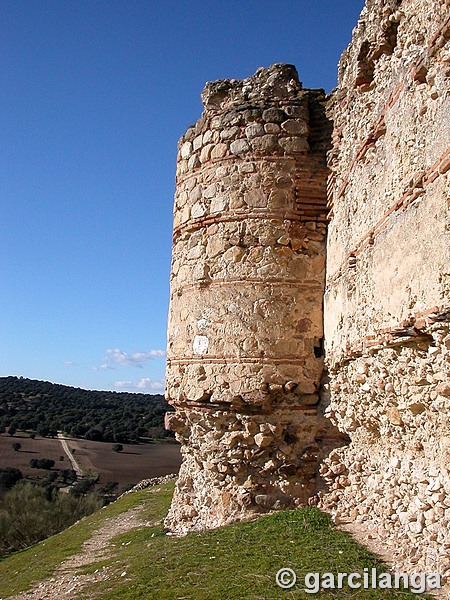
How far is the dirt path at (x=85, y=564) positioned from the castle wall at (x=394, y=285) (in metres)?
2.76

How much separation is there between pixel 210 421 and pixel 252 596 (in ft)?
9.61

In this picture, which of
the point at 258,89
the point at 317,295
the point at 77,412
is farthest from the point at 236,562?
the point at 77,412

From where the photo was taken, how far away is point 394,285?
482 cm

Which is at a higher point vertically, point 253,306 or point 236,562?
point 253,306

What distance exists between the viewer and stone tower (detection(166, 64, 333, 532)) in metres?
6.91

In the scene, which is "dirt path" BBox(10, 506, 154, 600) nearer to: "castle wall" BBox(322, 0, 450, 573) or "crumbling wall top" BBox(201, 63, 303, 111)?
"castle wall" BBox(322, 0, 450, 573)

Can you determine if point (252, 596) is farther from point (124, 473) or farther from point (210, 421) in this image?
point (124, 473)

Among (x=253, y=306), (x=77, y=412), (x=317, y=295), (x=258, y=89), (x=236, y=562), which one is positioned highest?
(x=258, y=89)

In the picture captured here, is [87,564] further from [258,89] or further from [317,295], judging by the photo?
[258,89]

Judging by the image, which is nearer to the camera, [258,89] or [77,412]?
[258,89]

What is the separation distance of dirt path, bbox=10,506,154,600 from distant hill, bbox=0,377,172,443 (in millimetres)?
29274

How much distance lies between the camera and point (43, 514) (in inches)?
650

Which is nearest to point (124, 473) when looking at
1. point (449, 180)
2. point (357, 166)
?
point (357, 166)

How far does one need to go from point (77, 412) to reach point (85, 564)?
145 feet
